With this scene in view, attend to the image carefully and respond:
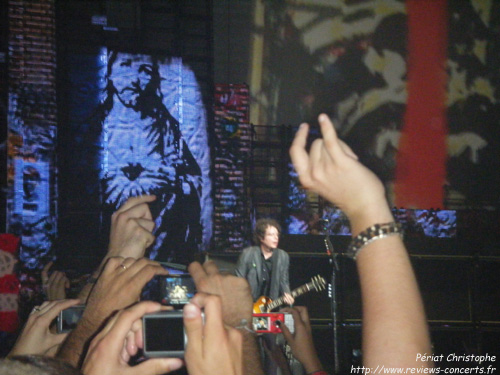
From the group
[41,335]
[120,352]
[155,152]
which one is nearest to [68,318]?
[41,335]

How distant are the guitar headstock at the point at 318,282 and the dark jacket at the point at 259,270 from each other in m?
0.27

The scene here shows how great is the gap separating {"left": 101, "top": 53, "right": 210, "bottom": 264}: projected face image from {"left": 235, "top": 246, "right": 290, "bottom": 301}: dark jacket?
98 cm

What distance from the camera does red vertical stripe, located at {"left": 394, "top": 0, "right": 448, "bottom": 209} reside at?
5.41 metres

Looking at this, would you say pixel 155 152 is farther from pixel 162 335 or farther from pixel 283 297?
pixel 162 335

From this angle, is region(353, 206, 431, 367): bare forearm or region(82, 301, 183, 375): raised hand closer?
region(353, 206, 431, 367): bare forearm

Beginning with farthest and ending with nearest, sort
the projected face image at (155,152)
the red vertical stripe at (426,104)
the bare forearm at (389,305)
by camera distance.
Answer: the red vertical stripe at (426,104) → the projected face image at (155,152) → the bare forearm at (389,305)

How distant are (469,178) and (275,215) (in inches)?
95.5

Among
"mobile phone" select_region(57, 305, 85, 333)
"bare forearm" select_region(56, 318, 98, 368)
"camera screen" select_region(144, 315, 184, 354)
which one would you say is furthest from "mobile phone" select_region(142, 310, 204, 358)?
"mobile phone" select_region(57, 305, 85, 333)

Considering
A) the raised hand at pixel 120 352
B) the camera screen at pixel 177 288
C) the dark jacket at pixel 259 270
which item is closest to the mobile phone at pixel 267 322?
the camera screen at pixel 177 288

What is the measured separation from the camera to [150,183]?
16.6 feet

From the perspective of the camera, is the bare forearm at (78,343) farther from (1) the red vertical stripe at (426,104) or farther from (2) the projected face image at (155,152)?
Result: (1) the red vertical stripe at (426,104)

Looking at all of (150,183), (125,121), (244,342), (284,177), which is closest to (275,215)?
(284,177)

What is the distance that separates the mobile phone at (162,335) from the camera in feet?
2.54

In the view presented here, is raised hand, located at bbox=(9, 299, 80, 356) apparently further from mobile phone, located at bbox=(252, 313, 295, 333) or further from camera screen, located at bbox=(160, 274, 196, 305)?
mobile phone, located at bbox=(252, 313, 295, 333)
